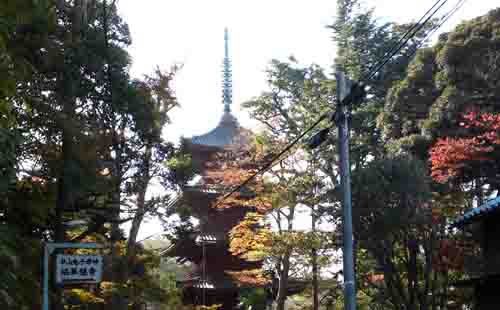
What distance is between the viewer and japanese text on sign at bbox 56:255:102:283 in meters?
11.2

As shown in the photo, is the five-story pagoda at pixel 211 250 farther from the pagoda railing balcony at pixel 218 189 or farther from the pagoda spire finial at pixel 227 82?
the pagoda spire finial at pixel 227 82

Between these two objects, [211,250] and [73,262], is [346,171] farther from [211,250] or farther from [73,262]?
[211,250]

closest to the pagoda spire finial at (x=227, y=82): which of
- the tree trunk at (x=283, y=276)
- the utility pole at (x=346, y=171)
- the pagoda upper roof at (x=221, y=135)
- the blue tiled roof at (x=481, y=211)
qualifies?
the pagoda upper roof at (x=221, y=135)

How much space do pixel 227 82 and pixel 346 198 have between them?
3289 centimetres

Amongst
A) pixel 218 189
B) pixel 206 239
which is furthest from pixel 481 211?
pixel 206 239

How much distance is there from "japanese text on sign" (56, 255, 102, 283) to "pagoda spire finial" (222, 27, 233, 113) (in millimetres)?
27719

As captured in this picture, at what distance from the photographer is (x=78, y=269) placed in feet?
37.1

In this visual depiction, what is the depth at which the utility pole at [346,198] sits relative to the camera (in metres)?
10.3

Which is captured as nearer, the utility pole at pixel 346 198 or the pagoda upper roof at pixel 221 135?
the utility pole at pixel 346 198

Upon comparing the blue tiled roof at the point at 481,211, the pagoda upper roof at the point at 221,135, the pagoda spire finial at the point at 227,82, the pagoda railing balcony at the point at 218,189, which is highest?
the pagoda spire finial at the point at 227,82

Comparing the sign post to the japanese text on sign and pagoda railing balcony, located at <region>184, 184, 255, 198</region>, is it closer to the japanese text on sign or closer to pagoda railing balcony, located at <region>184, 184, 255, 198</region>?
the japanese text on sign

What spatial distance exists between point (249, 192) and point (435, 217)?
8880mm

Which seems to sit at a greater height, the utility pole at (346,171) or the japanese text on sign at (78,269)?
the utility pole at (346,171)

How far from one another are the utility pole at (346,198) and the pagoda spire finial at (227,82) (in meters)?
28.2
